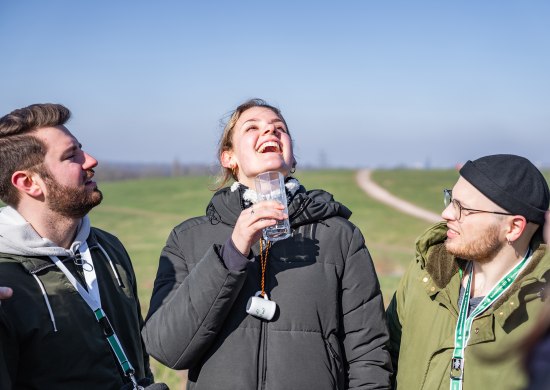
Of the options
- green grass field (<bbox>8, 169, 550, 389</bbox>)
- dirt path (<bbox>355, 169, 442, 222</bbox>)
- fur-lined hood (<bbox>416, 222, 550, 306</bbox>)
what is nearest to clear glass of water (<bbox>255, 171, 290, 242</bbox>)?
fur-lined hood (<bbox>416, 222, 550, 306</bbox>)

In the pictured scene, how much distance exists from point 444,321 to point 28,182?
99.6 inches

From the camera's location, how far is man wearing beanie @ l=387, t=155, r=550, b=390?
3104 millimetres

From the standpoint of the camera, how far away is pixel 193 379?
3150 millimetres

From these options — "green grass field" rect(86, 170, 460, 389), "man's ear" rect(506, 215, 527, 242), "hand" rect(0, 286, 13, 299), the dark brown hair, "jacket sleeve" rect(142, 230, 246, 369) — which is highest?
the dark brown hair

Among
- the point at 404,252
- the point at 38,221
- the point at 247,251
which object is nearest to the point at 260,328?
the point at 247,251

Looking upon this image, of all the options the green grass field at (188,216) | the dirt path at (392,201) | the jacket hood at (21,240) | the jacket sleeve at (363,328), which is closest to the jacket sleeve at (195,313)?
the jacket sleeve at (363,328)

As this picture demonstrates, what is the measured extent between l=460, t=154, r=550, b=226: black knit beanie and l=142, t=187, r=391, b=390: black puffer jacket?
780mm

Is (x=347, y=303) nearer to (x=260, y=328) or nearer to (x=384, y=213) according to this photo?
(x=260, y=328)

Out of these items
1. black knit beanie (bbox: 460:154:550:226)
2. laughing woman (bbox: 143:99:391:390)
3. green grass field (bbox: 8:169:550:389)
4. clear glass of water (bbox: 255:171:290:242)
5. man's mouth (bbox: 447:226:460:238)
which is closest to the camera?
laughing woman (bbox: 143:99:391:390)

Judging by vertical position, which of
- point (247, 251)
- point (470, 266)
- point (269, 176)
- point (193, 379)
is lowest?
point (193, 379)

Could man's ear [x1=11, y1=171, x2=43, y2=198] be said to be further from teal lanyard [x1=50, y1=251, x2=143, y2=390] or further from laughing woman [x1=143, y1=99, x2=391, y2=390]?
laughing woman [x1=143, y1=99, x2=391, y2=390]

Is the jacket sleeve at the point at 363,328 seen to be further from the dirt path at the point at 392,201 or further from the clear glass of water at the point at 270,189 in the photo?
the dirt path at the point at 392,201

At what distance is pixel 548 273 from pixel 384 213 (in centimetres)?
2853

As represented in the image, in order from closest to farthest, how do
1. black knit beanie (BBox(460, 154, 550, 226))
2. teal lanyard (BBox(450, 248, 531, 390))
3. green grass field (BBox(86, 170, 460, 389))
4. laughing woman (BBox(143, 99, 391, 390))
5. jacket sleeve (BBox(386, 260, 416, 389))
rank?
laughing woman (BBox(143, 99, 391, 390)) < teal lanyard (BBox(450, 248, 531, 390)) < black knit beanie (BBox(460, 154, 550, 226)) < jacket sleeve (BBox(386, 260, 416, 389)) < green grass field (BBox(86, 170, 460, 389))
